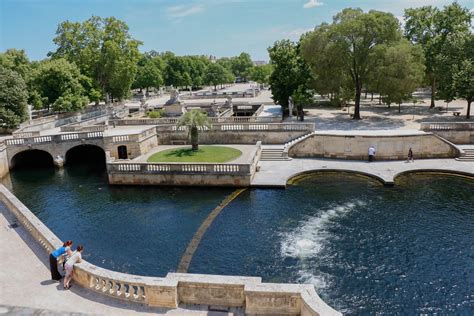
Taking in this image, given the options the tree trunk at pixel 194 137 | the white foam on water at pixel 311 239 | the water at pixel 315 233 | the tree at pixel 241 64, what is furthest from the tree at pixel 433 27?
the tree at pixel 241 64

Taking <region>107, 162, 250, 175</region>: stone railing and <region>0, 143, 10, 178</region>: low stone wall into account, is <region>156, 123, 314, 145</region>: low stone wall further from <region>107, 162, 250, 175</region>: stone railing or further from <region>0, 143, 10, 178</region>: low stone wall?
<region>0, 143, 10, 178</region>: low stone wall

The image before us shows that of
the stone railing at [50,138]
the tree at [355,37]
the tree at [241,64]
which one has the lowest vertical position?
the stone railing at [50,138]

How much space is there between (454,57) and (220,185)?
32.5 meters

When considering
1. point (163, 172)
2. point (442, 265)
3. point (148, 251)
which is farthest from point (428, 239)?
point (163, 172)

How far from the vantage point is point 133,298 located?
11.4 metres

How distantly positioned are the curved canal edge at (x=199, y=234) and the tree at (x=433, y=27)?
108ft

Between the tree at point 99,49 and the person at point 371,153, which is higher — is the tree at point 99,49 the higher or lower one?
the higher one

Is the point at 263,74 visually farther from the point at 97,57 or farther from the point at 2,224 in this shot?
the point at 2,224

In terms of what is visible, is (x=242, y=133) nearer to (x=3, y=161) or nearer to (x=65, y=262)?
(x=3, y=161)

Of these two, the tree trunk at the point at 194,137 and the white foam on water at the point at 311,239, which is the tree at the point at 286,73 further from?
the white foam on water at the point at 311,239

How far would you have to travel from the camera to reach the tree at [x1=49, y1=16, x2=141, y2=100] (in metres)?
60.8

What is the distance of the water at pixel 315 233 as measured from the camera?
14.9 metres

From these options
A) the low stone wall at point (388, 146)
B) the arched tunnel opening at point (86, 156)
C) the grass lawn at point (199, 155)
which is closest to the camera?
the grass lawn at point (199, 155)

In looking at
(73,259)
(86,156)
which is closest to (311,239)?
(73,259)
